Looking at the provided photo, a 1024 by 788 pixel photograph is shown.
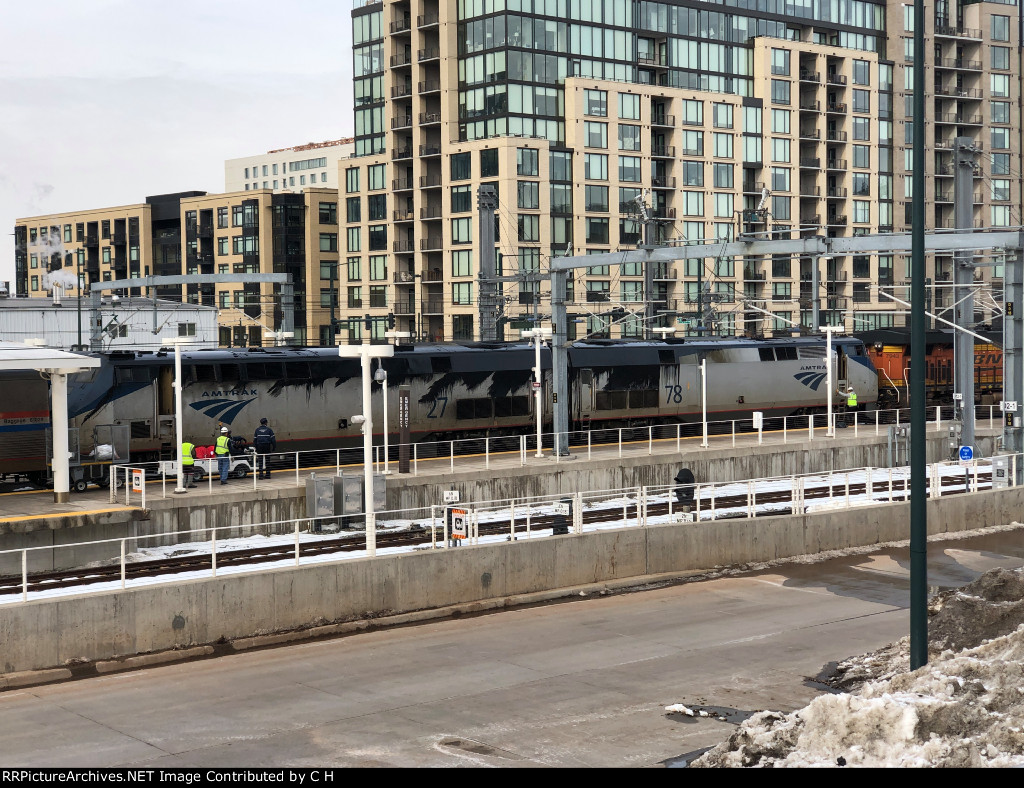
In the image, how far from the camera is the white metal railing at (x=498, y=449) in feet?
102

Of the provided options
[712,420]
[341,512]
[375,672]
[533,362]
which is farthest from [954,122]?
→ [375,672]

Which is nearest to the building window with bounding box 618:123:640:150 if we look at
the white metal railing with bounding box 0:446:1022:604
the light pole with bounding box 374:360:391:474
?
the white metal railing with bounding box 0:446:1022:604

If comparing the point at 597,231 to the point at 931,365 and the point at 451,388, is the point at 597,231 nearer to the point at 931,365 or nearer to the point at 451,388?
the point at 931,365

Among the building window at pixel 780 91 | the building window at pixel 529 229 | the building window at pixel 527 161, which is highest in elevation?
the building window at pixel 780 91

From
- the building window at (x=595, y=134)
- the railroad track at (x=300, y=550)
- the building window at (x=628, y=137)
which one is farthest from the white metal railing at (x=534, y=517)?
the building window at (x=628, y=137)

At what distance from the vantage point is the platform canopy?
2450cm

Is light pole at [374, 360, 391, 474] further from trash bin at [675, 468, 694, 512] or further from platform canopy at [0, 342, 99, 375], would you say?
trash bin at [675, 468, 694, 512]

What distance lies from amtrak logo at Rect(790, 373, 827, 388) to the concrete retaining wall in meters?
20.2

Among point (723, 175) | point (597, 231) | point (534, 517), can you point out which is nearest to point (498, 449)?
point (534, 517)

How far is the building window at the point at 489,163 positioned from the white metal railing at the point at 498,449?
128 feet

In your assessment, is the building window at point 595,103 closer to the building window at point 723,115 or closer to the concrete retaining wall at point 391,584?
the building window at point 723,115

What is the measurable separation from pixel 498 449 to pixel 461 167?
49537 millimetres

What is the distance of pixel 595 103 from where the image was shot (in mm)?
86750

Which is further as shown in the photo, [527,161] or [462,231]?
[462,231]
